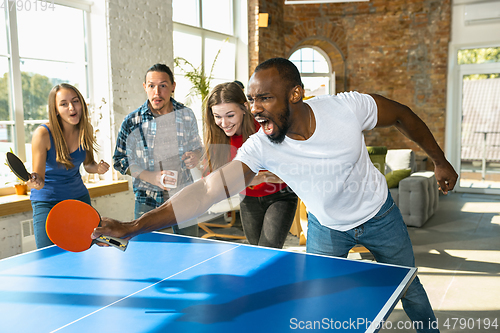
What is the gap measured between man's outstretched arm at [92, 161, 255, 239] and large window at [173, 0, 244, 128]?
4.57 meters

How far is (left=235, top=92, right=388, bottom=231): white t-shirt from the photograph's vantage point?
1.72m

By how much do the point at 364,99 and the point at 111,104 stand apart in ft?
11.5

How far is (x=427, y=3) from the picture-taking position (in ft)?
25.8

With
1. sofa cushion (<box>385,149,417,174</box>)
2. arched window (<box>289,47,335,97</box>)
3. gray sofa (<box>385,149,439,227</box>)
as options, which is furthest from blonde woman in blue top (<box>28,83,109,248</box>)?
arched window (<box>289,47,335,97</box>)

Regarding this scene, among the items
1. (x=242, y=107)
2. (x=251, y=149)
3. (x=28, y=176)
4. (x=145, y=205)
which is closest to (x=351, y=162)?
(x=251, y=149)

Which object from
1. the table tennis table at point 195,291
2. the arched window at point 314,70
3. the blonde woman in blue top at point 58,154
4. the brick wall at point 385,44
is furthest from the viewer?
the arched window at point 314,70

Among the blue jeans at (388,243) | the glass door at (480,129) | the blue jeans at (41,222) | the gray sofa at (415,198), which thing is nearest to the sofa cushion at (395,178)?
the gray sofa at (415,198)

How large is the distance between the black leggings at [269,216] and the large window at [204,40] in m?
3.89

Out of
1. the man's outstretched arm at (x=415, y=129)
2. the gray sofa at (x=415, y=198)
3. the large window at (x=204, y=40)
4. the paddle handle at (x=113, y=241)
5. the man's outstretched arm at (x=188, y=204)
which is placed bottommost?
the gray sofa at (x=415, y=198)

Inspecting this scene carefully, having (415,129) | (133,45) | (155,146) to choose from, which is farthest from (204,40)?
(415,129)

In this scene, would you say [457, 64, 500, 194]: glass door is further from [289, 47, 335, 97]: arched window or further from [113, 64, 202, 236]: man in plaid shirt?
[113, 64, 202, 236]: man in plaid shirt

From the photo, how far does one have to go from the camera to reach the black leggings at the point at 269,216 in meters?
2.39

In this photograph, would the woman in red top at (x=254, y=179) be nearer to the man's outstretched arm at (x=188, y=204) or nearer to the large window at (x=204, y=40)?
the man's outstretched arm at (x=188, y=204)

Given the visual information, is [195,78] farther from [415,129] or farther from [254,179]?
[415,129]
